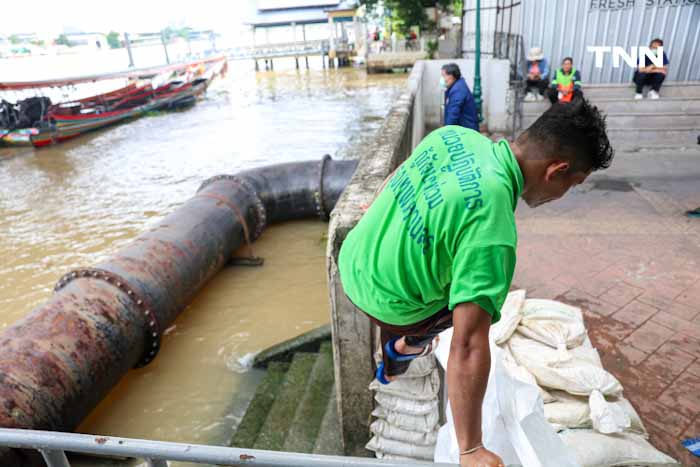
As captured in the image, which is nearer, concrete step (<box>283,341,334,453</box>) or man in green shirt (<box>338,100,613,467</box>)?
man in green shirt (<box>338,100,613,467</box>)

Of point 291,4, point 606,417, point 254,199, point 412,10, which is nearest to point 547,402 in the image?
point 606,417

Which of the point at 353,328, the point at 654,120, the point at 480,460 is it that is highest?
the point at 480,460

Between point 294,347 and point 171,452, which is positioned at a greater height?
point 171,452

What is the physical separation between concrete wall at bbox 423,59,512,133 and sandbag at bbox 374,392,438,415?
26.2 feet

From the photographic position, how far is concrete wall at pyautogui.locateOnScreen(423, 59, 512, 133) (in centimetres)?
898

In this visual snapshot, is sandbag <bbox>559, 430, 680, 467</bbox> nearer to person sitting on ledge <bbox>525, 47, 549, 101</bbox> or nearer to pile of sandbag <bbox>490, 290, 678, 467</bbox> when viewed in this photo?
pile of sandbag <bbox>490, 290, 678, 467</bbox>

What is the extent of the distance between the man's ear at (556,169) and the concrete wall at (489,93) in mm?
8259

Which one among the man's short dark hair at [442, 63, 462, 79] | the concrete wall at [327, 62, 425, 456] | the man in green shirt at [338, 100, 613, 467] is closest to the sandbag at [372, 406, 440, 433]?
the concrete wall at [327, 62, 425, 456]

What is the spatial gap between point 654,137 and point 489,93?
10.0 feet

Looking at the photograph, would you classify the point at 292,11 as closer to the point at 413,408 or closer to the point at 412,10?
the point at 412,10

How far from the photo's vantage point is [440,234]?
1.35 m

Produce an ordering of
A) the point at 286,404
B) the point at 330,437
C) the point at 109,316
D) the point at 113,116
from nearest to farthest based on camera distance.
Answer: the point at 330,437
the point at 286,404
the point at 109,316
the point at 113,116

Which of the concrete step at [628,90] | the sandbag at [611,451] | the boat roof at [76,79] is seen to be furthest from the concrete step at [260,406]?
the boat roof at [76,79]

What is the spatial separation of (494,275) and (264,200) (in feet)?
23.2
